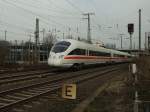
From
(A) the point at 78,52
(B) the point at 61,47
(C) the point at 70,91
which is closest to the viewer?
(C) the point at 70,91

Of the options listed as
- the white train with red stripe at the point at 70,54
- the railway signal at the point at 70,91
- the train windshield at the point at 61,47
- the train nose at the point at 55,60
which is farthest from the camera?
the train windshield at the point at 61,47

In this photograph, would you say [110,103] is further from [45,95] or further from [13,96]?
[13,96]

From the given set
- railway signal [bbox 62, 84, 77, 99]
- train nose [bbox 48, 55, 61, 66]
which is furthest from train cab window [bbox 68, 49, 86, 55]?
railway signal [bbox 62, 84, 77, 99]

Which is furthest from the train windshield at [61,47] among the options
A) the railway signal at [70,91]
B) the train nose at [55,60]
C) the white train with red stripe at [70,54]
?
the railway signal at [70,91]

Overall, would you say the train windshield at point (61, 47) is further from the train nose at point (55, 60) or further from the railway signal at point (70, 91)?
the railway signal at point (70, 91)

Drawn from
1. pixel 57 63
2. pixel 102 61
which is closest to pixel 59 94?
pixel 57 63

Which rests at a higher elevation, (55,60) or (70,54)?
(70,54)

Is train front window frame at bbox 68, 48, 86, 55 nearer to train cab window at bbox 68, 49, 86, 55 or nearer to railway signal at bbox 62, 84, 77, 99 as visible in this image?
train cab window at bbox 68, 49, 86, 55

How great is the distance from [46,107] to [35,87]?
5.16m

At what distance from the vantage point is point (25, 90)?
14320 millimetres

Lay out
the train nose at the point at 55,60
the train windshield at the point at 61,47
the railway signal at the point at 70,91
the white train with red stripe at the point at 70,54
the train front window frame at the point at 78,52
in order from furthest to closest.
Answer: the train front window frame at the point at 78,52 → the train windshield at the point at 61,47 → the white train with red stripe at the point at 70,54 → the train nose at the point at 55,60 → the railway signal at the point at 70,91

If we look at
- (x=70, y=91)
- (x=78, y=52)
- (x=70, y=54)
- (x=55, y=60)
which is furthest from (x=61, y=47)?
(x=70, y=91)

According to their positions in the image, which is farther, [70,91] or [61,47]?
[61,47]

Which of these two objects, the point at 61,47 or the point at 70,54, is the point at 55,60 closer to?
the point at 61,47
